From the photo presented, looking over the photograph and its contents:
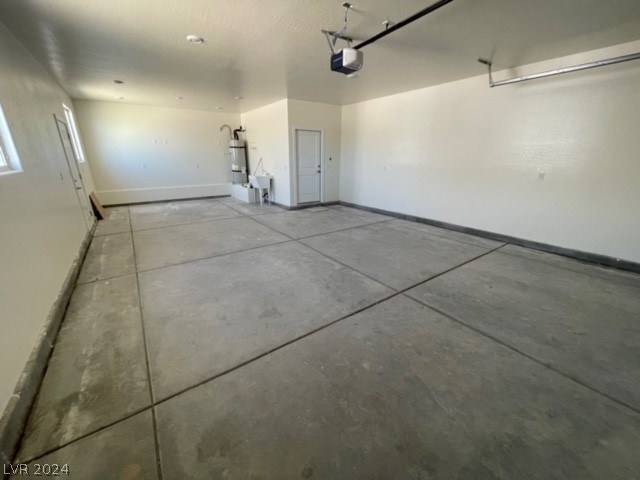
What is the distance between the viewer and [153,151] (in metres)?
7.17

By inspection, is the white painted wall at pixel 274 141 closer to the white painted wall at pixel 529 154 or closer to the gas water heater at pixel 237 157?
the gas water heater at pixel 237 157

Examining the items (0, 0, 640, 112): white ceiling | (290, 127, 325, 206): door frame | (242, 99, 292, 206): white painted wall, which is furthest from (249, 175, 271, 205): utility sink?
Result: (0, 0, 640, 112): white ceiling

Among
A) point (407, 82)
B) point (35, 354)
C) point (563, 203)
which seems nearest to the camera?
point (35, 354)

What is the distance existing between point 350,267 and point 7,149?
11.2 ft

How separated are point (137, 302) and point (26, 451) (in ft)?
4.62

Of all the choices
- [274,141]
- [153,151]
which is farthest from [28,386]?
[153,151]

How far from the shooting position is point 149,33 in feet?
9.14

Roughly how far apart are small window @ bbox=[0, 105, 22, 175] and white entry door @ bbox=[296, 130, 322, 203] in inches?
191

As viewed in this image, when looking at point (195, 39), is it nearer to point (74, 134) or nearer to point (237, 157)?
point (74, 134)

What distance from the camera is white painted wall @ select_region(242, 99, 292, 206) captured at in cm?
631

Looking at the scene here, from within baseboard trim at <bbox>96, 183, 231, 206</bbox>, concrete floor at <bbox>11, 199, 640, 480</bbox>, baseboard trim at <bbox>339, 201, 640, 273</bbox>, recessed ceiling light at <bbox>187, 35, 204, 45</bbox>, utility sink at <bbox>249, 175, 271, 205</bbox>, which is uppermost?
recessed ceiling light at <bbox>187, 35, 204, 45</bbox>

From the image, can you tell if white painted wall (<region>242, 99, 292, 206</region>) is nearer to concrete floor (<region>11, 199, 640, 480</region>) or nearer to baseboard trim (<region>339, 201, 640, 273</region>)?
baseboard trim (<region>339, 201, 640, 273</region>)

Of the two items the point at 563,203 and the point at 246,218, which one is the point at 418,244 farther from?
the point at 246,218

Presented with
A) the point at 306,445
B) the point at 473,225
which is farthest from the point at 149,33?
the point at 473,225
